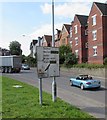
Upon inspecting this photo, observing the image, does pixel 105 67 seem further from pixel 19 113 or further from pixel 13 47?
pixel 13 47

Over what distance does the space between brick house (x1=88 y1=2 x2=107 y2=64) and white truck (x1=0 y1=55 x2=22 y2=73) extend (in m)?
13.7

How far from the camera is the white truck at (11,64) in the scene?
5216 centimetres

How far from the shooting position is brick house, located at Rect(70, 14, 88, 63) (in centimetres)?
5847

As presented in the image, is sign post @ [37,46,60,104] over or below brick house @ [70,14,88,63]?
below

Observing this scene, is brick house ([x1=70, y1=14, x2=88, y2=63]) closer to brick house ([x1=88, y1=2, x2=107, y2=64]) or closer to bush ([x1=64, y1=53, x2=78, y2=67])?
bush ([x1=64, y1=53, x2=78, y2=67])

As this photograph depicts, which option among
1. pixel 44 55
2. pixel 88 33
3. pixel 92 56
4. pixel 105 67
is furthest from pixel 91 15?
pixel 44 55

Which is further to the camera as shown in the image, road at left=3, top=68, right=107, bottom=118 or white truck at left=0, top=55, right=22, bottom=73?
white truck at left=0, top=55, right=22, bottom=73

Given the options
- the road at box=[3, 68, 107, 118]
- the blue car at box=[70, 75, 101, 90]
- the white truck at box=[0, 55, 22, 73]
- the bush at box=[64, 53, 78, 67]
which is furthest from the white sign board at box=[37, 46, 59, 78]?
the bush at box=[64, 53, 78, 67]

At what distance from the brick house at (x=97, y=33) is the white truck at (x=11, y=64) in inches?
539

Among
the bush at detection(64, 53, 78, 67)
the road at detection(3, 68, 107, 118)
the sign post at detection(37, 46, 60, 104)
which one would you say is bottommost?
the road at detection(3, 68, 107, 118)

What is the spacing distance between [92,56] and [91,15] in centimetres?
774

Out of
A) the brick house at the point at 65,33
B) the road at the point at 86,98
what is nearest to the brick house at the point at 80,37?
the brick house at the point at 65,33

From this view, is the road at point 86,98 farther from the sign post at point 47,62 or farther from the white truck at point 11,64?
the white truck at point 11,64

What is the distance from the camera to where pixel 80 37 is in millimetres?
58719
